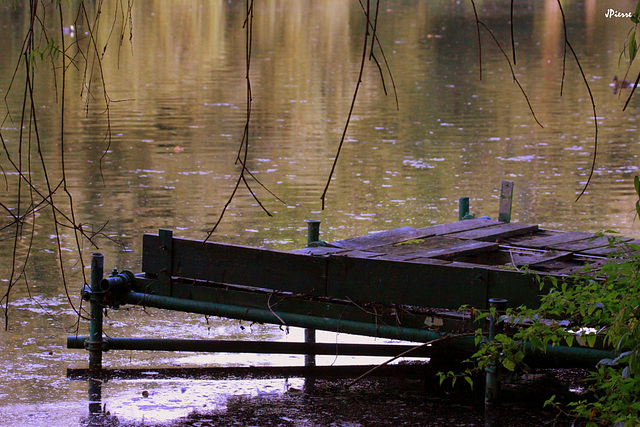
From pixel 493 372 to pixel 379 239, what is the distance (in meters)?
1.86

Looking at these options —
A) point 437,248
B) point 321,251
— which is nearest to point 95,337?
point 321,251

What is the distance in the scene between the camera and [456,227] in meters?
8.23

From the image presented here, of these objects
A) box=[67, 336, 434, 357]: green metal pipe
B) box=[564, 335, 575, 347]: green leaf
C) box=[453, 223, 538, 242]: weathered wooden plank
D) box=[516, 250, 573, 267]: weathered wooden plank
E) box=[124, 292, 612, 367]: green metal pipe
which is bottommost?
box=[67, 336, 434, 357]: green metal pipe

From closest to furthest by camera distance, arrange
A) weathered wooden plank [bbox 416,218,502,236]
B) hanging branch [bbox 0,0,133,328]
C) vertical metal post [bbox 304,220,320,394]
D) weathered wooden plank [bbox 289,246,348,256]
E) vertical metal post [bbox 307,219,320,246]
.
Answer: hanging branch [bbox 0,0,133,328]
weathered wooden plank [bbox 289,246,348,256]
vertical metal post [bbox 304,220,320,394]
weathered wooden plank [bbox 416,218,502,236]
vertical metal post [bbox 307,219,320,246]

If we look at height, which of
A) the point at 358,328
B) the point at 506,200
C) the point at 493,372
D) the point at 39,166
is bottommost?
the point at 493,372

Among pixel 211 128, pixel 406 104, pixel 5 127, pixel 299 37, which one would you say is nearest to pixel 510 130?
pixel 406 104

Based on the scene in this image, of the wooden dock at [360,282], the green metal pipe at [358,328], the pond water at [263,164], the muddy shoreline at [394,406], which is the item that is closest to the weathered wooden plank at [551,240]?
the wooden dock at [360,282]

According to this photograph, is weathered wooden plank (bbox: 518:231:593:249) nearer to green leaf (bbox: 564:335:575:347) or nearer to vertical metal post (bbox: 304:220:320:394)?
vertical metal post (bbox: 304:220:320:394)

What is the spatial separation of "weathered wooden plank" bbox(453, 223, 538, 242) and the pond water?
1.52 metres

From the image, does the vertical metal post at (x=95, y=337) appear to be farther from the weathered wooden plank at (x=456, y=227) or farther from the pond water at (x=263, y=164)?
the weathered wooden plank at (x=456, y=227)

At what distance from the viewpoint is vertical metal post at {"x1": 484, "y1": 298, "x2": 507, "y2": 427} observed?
18.8 feet

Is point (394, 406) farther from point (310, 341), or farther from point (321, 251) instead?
point (310, 341)

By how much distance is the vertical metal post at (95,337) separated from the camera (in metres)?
7.05

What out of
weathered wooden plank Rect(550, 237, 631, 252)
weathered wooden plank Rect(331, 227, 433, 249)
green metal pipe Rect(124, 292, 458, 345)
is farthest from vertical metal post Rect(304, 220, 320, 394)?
weathered wooden plank Rect(550, 237, 631, 252)
